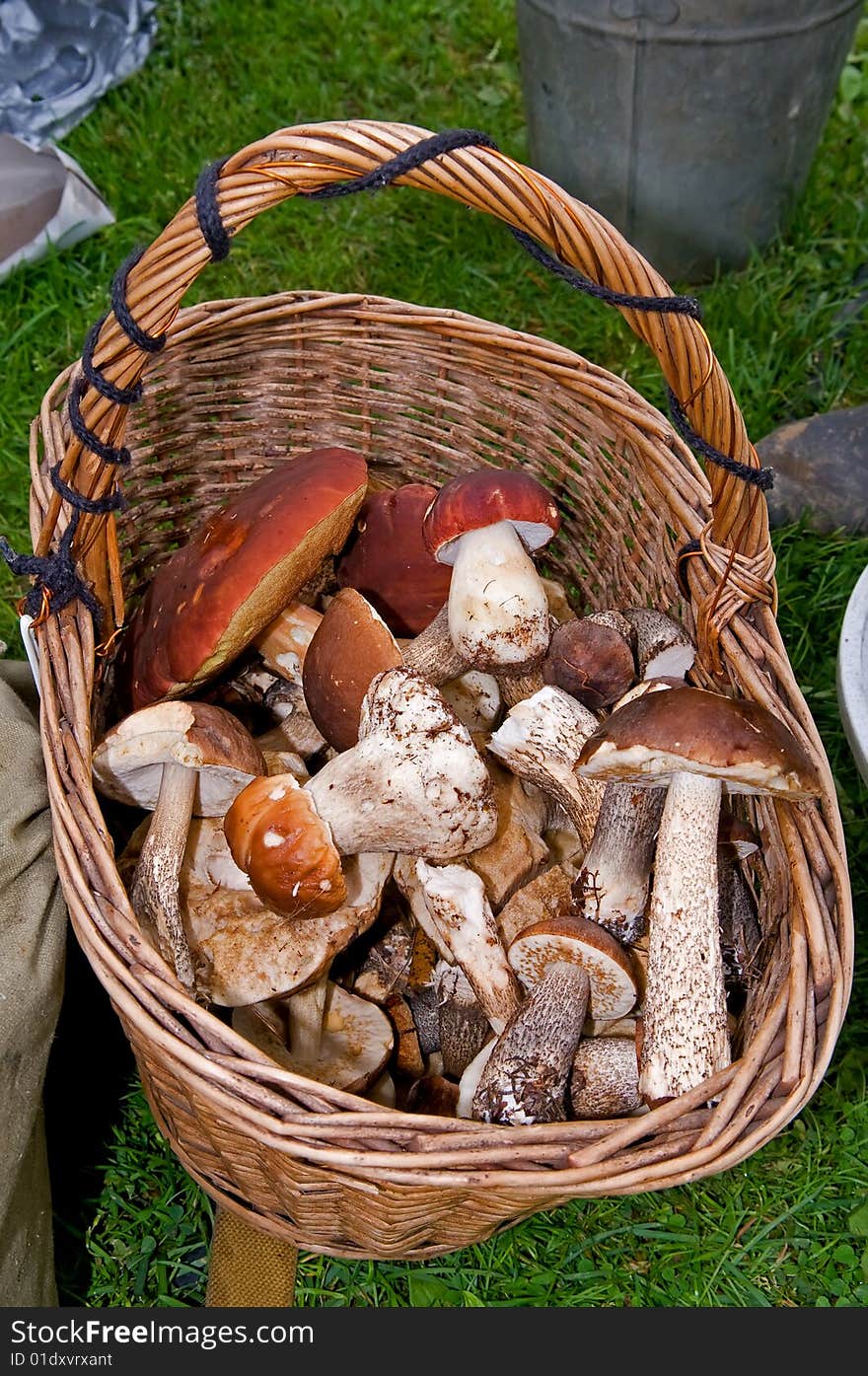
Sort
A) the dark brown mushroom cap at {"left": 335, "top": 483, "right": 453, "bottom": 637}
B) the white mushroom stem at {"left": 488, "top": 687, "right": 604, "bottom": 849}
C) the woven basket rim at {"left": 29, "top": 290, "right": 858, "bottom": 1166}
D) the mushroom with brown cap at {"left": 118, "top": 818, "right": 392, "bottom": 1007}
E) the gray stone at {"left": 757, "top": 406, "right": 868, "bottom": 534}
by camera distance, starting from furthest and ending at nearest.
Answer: the gray stone at {"left": 757, "top": 406, "right": 868, "bottom": 534} → the dark brown mushroom cap at {"left": 335, "top": 483, "right": 453, "bottom": 637} → the white mushroom stem at {"left": 488, "top": 687, "right": 604, "bottom": 849} → the mushroom with brown cap at {"left": 118, "top": 818, "right": 392, "bottom": 1007} → the woven basket rim at {"left": 29, "top": 290, "right": 858, "bottom": 1166}

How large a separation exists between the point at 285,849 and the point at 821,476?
1788 millimetres

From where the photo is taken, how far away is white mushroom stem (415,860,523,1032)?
160 cm

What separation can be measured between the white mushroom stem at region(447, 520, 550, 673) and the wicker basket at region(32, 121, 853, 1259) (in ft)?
0.83

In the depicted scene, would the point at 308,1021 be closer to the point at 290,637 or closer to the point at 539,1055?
the point at 539,1055

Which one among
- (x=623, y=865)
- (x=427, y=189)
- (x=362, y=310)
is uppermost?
(x=427, y=189)

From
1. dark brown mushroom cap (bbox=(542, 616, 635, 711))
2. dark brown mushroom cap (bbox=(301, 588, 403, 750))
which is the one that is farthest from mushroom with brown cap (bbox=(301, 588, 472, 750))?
dark brown mushroom cap (bbox=(542, 616, 635, 711))

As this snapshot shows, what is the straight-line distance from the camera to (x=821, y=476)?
8.86 ft

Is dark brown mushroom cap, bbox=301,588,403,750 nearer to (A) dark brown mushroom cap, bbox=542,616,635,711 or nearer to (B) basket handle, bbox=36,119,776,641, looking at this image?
(A) dark brown mushroom cap, bbox=542,616,635,711

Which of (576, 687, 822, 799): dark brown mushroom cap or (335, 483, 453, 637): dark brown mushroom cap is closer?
(576, 687, 822, 799): dark brown mushroom cap

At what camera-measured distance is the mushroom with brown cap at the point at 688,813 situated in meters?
1.36

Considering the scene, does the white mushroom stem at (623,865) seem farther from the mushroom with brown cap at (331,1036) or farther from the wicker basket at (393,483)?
the mushroom with brown cap at (331,1036)

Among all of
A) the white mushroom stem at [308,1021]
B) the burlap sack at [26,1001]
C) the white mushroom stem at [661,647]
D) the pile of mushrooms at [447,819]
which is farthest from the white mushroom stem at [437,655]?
the burlap sack at [26,1001]

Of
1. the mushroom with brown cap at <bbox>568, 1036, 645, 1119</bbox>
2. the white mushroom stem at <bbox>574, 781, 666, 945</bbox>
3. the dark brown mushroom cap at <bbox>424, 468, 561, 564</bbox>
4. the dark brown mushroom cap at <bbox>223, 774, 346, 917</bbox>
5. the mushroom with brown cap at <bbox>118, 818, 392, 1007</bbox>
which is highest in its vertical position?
the dark brown mushroom cap at <bbox>424, 468, 561, 564</bbox>

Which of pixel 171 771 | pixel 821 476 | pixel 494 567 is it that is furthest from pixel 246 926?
pixel 821 476
